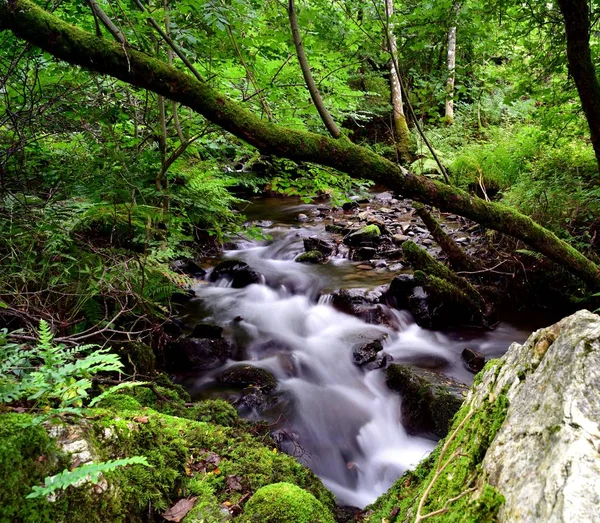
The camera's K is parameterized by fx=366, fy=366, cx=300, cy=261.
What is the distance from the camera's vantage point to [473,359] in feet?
18.4

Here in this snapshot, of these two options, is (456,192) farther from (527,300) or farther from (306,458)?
(527,300)

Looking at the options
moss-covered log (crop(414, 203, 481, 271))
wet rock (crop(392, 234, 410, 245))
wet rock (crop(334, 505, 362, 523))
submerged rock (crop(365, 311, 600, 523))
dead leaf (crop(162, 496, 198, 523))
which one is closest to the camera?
submerged rock (crop(365, 311, 600, 523))

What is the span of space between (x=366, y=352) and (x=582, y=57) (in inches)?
180

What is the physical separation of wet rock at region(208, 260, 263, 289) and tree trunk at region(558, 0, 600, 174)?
252 inches

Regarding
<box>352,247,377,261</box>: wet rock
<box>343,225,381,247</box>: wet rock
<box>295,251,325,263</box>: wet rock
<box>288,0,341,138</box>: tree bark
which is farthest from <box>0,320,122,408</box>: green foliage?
<box>343,225,381,247</box>: wet rock

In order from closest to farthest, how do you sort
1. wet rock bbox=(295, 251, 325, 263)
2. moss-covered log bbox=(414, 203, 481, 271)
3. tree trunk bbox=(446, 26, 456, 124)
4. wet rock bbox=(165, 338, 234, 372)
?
tree trunk bbox=(446, 26, 456, 124) < wet rock bbox=(165, 338, 234, 372) < moss-covered log bbox=(414, 203, 481, 271) < wet rock bbox=(295, 251, 325, 263)

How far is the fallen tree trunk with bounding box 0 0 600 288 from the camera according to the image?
288 cm

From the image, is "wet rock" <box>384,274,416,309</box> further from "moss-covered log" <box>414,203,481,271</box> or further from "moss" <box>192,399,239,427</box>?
"moss" <box>192,399,239,427</box>

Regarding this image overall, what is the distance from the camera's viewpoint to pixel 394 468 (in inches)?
166

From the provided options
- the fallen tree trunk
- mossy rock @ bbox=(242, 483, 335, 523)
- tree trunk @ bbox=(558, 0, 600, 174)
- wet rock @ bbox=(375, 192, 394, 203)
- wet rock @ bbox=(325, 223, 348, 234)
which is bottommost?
wet rock @ bbox=(325, 223, 348, 234)

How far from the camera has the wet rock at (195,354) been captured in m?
5.29

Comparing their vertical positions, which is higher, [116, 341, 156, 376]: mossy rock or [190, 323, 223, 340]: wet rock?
[116, 341, 156, 376]: mossy rock

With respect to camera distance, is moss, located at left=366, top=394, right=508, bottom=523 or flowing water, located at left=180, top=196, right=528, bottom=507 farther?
flowing water, located at left=180, top=196, right=528, bottom=507

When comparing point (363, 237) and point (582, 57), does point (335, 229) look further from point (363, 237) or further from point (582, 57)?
point (582, 57)
